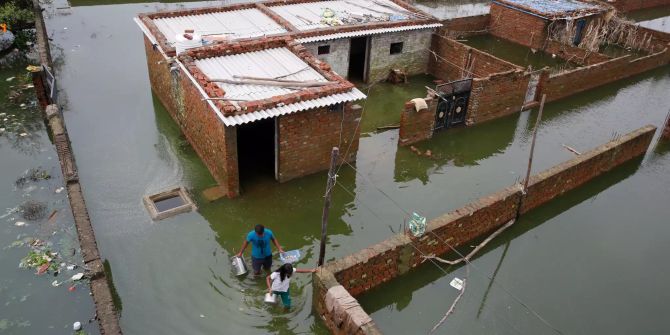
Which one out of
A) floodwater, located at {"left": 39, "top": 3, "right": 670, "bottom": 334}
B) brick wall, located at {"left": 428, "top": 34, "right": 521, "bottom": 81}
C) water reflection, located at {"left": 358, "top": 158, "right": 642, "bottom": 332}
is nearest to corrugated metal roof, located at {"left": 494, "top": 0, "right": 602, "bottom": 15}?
brick wall, located at {"left": 428, "top": 34, "right": 521, "bottom": 81}

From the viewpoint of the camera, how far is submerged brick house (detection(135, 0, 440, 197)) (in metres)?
10.3

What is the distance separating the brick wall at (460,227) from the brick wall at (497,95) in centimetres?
337

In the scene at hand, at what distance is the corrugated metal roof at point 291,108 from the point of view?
9.44 m

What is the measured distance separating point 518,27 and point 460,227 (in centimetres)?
1431

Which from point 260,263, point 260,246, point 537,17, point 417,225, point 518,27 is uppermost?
point 537,17

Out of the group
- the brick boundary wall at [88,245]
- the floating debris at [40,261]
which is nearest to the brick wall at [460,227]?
the brick boundary wall at [88,245]

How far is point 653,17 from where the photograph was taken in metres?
27.9

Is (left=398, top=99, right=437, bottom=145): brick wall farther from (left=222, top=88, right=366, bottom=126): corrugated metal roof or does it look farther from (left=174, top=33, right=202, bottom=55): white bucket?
(left=174, top=33, right=202, bottom=55): white bucket

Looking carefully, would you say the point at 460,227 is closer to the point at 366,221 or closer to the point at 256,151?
the point at 366,221

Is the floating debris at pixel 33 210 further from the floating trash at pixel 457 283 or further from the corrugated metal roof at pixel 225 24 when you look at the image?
the floating trash at pixel 457 283

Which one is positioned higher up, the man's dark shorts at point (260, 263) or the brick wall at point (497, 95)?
the brick wall at point (497, 95)

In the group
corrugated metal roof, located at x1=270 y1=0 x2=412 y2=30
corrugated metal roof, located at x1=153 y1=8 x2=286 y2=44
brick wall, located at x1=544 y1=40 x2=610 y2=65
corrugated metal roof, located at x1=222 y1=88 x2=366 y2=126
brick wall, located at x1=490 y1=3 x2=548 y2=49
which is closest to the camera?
corrugated metal roof, located at x1=222 y1=88 x2=366 y2=126

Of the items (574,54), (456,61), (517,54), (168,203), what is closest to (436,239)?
(168,203)

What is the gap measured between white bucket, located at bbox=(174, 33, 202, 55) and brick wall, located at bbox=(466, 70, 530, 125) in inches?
288
